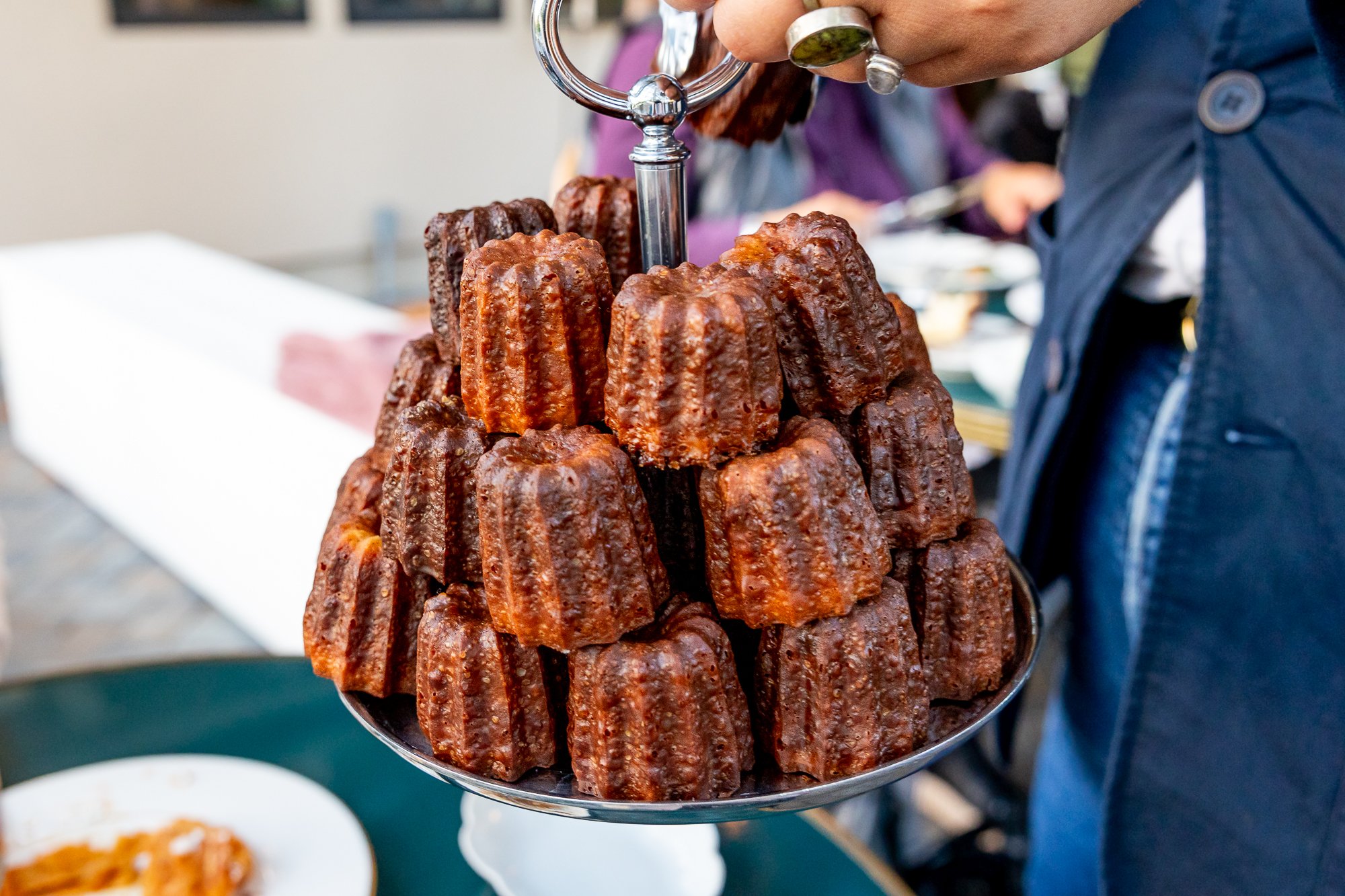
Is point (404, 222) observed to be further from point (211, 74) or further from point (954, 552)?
point (954, 552)

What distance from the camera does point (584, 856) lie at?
3.51 feet

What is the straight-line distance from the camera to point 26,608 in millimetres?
3406

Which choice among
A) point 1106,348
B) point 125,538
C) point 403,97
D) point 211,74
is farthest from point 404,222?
point 1106,348

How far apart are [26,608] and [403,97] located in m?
4.60

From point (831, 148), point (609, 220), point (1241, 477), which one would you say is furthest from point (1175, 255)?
point (831, 148)

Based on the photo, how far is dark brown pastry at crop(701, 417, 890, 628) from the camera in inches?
27.6

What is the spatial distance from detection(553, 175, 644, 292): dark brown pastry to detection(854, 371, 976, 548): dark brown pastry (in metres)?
0.24

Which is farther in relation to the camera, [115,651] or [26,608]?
[26,608]

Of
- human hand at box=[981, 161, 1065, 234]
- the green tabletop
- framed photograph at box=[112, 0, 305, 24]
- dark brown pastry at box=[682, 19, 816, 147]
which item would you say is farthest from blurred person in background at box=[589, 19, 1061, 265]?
framed photograph at box=[112, 0, 305, 24]

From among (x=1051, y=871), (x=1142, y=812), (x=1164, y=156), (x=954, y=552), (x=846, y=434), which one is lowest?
(x=1051, y=871)

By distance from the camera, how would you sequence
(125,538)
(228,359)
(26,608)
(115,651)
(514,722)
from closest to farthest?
(514,722) → (228,359) → (115,651) → (26,608) → (125,538)

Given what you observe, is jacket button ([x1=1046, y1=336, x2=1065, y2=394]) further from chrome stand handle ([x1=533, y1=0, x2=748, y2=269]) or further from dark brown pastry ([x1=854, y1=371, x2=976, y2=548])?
chrome stand handle ([x1=533, y1=0, x2=748, y2=269])

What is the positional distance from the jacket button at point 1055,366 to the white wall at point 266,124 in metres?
5.89

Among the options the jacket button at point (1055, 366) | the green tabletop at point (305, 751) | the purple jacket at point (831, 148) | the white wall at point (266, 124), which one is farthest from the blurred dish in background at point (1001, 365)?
the white wall at point (266, 124)
